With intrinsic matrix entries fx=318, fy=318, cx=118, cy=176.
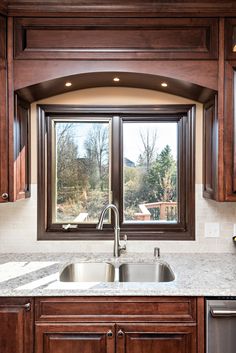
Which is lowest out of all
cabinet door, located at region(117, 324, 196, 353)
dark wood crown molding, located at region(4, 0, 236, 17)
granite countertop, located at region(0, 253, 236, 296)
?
cabinet door, located at region(117, 324, 196, 353)

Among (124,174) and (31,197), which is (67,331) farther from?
(124,174)

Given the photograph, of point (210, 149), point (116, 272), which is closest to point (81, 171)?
point (116, 272)

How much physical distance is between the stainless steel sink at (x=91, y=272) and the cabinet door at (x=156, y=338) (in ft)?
1.63

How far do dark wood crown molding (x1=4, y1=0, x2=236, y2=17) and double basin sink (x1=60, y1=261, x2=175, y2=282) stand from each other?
5.39 ft

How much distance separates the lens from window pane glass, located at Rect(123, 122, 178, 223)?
2.50 m

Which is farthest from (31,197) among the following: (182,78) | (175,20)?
(175,20)

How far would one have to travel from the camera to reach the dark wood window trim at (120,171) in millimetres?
2422

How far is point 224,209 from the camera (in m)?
2.41

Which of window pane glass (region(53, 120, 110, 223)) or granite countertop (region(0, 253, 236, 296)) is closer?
granite countertop (region(0, 253, 236, 296))

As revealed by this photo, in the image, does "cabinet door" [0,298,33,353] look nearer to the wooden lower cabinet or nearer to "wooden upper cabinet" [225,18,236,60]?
the wooden lower cabinet

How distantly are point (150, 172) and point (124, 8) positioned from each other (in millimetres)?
1168

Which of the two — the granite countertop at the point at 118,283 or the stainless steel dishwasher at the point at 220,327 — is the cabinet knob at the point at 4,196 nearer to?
the granite countertop at the point at 118,283

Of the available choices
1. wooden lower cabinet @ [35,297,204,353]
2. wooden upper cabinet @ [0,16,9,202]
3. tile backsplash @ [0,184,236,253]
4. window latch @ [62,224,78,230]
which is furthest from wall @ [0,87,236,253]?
wooden lower cabinet @ [35,297,204,353]

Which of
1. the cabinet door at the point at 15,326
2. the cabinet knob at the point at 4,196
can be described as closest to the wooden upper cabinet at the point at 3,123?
the cabinet knob at the point at 4,196
